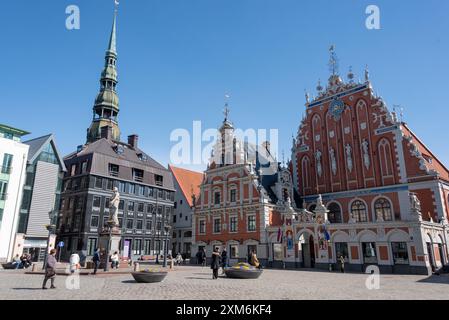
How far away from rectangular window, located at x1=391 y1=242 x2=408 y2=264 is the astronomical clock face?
17.0m

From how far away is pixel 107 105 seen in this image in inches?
2702

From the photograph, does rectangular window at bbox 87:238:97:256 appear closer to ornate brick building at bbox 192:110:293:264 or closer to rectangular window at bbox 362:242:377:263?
ornate brick building at bbox 192:110:293:264

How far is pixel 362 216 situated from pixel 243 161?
47.8 feet

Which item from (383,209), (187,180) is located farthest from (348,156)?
(187,180)

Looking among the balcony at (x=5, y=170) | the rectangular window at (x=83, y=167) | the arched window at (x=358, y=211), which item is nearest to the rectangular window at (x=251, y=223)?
the arched window at (x=358, y=211)

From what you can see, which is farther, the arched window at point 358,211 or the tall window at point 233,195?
the tall window at point 233,195

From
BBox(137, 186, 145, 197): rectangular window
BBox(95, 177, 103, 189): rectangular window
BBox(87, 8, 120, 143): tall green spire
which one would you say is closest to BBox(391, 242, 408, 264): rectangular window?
BBox(137, 186, 145, 197): rectangular window

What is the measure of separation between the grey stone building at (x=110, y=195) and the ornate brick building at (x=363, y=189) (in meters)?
20.3

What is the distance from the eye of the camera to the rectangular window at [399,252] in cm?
2795

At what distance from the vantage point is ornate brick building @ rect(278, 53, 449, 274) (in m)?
28.7

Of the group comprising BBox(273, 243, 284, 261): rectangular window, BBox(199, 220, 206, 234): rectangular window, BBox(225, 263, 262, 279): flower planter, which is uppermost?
BBox(199, 220, 206, 234): rectangular window

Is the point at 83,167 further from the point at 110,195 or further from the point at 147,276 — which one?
the point at 147,276

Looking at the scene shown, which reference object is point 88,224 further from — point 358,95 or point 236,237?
point 358,95

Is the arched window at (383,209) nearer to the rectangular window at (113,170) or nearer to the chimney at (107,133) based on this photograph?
the rectangular window at (113,170)
